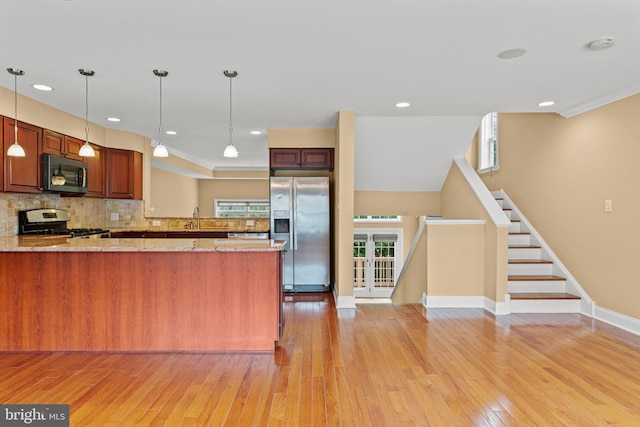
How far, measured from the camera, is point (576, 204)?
4.56m

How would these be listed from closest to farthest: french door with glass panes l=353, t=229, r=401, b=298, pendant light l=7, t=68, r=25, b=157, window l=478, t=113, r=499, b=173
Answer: pendant light l=7, t=68, r=25, b=157 < window l=478, t=113, r=499, b=173 < french door with glass panes l=353, t=229, r=401, b=298

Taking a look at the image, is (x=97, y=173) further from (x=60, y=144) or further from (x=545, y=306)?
(x=545, y=306)

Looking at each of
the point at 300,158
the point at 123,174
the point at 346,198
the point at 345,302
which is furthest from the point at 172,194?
the point at 345,302

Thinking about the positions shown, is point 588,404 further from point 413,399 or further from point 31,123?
point 31,123

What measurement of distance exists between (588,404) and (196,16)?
3444 mm

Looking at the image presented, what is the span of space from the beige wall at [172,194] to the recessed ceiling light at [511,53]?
6.31 m

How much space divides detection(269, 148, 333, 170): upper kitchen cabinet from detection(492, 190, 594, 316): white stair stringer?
113 inches

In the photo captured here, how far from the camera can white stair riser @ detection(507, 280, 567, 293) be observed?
15.6 feet

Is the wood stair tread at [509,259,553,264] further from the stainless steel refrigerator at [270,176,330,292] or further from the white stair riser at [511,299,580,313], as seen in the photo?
the stainless steel refrigerator at [270,176,330,292]

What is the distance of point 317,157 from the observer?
18.9 ft

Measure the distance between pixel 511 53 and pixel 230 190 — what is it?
8.78m

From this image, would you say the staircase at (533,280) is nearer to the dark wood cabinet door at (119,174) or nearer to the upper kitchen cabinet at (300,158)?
the upper kitchen cabinet at (300,158)

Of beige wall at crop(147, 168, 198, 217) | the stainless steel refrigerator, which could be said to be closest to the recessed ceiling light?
the stainless steel refrigerator

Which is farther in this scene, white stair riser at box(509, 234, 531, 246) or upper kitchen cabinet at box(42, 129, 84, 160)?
white stair riser at box(509, 234, 531, 246)
